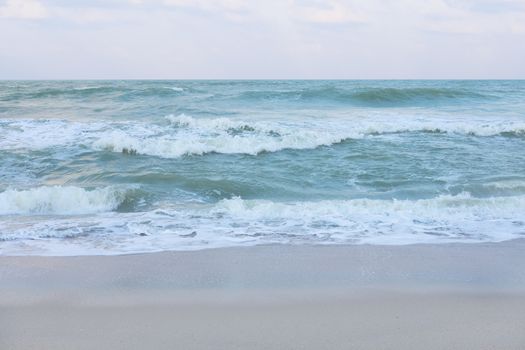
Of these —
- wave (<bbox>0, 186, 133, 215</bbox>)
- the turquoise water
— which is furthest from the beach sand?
wave (<bbox>0, 186, 133, 215</bbox>)

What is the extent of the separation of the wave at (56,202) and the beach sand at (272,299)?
7.45ft

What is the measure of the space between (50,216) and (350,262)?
4.00 metres

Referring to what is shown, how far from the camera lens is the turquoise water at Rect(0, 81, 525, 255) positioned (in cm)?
568

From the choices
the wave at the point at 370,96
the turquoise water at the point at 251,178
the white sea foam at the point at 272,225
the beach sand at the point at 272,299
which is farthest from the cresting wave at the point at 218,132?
the beach sand at the point at 272,299

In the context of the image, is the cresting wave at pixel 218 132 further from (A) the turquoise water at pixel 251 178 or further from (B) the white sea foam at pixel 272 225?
(B) the white sea foam at pixel 272 225

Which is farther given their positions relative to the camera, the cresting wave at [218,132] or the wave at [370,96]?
the wave at [370,96]

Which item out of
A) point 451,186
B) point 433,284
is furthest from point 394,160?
point 433,284

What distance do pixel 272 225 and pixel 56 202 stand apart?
3071 millimetres

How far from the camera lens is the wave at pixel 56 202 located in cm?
692

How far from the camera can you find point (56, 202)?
277 inches

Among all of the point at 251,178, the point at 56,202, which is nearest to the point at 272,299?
the point at 56,202

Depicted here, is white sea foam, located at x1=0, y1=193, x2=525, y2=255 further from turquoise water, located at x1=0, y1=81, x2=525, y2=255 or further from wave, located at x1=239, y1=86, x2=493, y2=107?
wave, located at x1=239, y1=86, x2=493, y2=107

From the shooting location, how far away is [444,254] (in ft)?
16.1

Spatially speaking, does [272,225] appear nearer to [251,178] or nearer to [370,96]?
[251,178]
